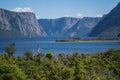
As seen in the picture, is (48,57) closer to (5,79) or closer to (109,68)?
(109,68)

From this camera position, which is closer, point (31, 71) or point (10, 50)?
point (31, 71)

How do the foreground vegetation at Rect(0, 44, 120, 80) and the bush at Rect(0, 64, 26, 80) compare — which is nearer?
the bush at Rect(0, 64, 26, 80)

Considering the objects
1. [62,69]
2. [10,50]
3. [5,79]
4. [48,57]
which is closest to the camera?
[5,79]

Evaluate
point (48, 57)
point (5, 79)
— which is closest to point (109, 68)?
point (48, 57)

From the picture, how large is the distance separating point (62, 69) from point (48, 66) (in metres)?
8.83

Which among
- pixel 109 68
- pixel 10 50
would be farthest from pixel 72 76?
pixel 10 50

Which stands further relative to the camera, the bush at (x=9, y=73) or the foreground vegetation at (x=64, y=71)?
the foreground vegetation at (x=64, y=71)

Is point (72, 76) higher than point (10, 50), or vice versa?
point (10, 50)

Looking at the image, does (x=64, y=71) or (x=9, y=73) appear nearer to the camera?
(x=9, y=73)

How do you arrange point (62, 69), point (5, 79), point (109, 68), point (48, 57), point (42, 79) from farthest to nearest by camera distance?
point (48, 57) < point (109, 68) < point (62, 69) < point (42, 79) < point (5, 79)

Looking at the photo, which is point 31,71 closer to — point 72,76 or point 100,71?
point 72,76

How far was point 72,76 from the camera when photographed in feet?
221

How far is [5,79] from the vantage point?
50.6 m

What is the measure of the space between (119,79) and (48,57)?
90.3 feet
